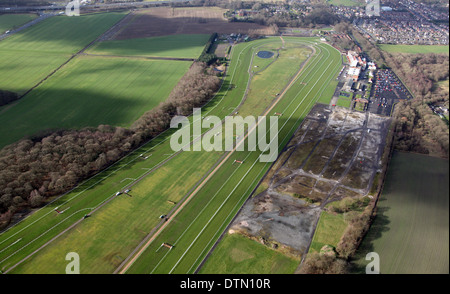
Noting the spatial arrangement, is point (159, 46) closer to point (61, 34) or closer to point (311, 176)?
point (61, 34)

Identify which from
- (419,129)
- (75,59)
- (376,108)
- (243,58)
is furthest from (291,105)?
(75,59)

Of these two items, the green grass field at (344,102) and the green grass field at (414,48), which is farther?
the green grass field at (414,48)

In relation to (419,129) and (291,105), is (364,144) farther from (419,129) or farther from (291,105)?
(291,105)

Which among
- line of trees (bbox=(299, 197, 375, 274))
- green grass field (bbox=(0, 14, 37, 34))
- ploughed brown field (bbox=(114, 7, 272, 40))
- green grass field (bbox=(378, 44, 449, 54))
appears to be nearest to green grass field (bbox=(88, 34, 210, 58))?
ploughed brown field (bbox=(114, 7, 272, 40))

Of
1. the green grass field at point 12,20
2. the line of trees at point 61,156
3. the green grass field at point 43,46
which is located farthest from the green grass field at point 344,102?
the green grass field at point 12,20

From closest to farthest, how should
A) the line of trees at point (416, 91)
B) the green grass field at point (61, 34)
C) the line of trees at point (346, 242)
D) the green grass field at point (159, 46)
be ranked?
1. the line of trees at point (346, 242)
2. the line of trees at point (416, 91)
3. the green grass field at point (159, 46)
4. the green grass field at point (61, 34)

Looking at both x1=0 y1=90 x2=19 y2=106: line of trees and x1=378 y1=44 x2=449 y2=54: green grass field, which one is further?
x1=378 y1=44 x2=449 y2=54: green grass field

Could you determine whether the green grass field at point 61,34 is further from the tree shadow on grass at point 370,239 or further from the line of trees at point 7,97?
the tree shadow on grass at point 370,239

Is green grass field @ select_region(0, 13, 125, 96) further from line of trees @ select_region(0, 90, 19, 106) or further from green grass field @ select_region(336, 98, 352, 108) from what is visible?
green grass field @ select_region(336, 98, 352, 108)
